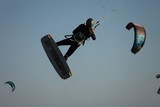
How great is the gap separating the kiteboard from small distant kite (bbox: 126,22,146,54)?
16.0 ft

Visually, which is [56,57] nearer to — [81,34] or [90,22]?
[81,34]

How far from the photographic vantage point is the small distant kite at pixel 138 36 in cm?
2392

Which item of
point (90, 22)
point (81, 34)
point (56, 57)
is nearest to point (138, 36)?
point (90, 22)

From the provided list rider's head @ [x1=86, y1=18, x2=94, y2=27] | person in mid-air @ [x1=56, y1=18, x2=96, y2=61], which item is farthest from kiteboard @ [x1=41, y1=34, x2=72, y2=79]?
rider's head @ [x1=86, y1=18, x2=94, y2=27]

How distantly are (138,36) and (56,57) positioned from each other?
5783 mm

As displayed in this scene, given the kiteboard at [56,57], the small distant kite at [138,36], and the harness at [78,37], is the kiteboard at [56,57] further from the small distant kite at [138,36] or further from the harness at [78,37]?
the small distant kite at [138,36]

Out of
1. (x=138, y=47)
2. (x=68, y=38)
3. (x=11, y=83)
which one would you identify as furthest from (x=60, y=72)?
(x=11, y=83)

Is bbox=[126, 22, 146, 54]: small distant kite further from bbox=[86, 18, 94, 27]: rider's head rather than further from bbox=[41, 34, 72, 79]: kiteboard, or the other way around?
bbox=[41, 34, 72, 79]: kiteboard

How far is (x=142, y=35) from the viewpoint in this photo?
24516 millimetres

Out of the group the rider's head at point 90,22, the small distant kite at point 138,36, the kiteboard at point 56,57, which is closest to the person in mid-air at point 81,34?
the rider's head at point 90,22

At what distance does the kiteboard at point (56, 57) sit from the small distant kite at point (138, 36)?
192 inches

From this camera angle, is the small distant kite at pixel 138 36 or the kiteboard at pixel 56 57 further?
the kiteboard at pixel 56 57

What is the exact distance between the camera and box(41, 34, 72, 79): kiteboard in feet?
85.0

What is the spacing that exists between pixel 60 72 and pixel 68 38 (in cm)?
242
